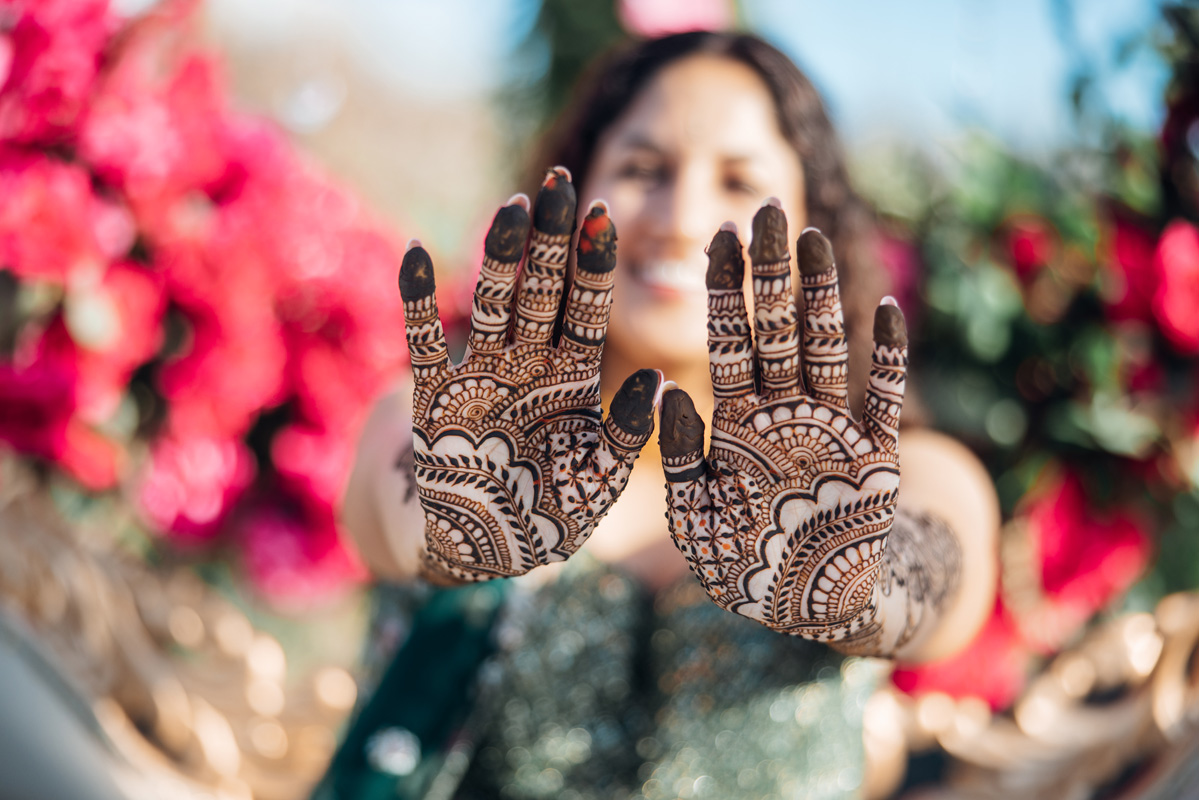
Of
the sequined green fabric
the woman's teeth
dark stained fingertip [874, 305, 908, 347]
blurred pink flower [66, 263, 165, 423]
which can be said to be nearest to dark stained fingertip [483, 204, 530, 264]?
dark stained fingertip [874, 305, 908, 347]

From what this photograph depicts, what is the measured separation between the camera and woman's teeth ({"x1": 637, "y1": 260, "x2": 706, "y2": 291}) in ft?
2.72

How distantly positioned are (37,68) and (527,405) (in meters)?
0.77

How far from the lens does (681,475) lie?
53 centimetres

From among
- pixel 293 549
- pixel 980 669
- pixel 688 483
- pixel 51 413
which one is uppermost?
pixel 688 483

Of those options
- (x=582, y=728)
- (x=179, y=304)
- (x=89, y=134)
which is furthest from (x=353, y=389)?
(x=582, y=728)

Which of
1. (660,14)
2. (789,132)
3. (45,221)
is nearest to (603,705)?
(789,132)

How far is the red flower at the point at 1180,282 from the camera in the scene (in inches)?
37.7

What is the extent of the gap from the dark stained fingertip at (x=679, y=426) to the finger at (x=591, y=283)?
0.07 meters

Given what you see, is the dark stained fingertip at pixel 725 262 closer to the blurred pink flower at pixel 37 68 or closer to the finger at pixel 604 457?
the finger at pixel 604 457

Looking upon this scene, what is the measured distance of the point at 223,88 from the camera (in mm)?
1105

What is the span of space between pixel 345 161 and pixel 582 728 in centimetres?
445

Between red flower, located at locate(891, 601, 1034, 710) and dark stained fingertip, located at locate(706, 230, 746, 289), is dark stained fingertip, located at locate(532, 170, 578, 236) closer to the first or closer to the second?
dark stained fingertip, located at locate(706, 230, 746, 289)

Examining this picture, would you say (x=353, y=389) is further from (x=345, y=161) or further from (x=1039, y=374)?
(x=345, y=161)

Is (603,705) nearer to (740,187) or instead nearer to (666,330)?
(666,330)
